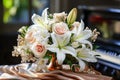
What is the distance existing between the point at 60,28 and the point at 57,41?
7 cm

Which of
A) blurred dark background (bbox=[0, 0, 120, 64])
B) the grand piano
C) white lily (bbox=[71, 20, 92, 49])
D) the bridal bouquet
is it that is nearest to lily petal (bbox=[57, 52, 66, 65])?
the bridal bouquet

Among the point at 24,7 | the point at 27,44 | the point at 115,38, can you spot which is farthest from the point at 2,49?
the point at 27,44

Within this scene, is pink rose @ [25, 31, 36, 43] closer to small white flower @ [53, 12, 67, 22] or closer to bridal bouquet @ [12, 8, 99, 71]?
bridal bouquet @ [12, 8, 99, 71]

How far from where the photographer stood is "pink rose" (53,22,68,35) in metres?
1.48

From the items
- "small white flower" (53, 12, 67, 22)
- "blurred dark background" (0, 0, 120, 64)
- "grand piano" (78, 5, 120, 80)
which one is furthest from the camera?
"blurred dark background" (0, 0, 120, 64)

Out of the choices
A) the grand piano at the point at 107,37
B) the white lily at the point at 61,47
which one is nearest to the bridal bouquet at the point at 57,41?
the white lily at the point at 61,47

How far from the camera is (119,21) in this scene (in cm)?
296

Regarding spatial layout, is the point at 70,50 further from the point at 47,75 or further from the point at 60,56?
the point at 47,75

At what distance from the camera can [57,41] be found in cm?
147

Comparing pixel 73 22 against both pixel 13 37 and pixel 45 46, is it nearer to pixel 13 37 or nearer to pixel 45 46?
pixel 45 46

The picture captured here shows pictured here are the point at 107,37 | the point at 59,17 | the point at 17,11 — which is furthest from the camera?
the point at 17,11

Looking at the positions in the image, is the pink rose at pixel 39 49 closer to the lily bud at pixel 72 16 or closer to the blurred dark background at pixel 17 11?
the lily bud at pixel 72 16

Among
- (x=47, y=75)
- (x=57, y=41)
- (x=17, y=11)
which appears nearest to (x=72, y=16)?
(x=57, y=41)

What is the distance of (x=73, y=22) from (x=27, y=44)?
27 cm
